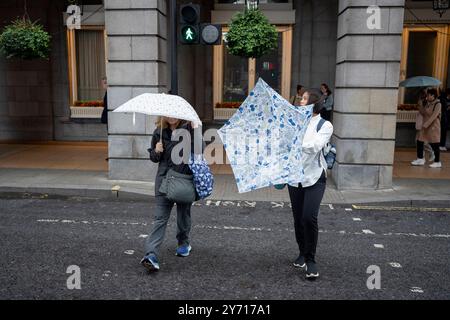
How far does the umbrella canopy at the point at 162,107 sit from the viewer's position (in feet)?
15.3

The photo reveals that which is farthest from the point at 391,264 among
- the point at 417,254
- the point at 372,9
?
the point at 372,9

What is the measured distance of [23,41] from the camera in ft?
30.5

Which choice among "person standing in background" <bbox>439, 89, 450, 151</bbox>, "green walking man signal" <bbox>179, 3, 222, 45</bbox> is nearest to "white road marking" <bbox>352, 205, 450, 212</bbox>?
"green walking man signal" <bbox>179, 3, 222, 45</bbox>

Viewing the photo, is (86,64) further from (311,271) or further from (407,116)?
(311,271)

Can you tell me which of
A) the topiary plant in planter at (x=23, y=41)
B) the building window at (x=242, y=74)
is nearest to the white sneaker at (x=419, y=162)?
the building window at (x=242, y=74)

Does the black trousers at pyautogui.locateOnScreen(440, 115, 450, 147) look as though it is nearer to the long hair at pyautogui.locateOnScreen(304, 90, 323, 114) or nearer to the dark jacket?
the long hair at pyautogui.locateOnScreen(304, 90, 323, 114)

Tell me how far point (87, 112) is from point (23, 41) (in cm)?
555

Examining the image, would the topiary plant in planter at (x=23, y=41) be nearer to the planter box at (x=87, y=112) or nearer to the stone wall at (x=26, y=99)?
the planter box at (x=87, y=112)

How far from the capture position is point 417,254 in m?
5.75

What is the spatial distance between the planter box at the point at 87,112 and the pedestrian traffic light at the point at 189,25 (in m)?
7.18

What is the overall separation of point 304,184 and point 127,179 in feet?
18.8

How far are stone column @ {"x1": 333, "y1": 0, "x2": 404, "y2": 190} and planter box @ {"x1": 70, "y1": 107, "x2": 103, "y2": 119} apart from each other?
27.1 feet

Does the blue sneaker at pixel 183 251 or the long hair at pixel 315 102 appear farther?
the blue sneaker at pixel 183 251

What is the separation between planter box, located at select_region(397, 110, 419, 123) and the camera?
14.0m
